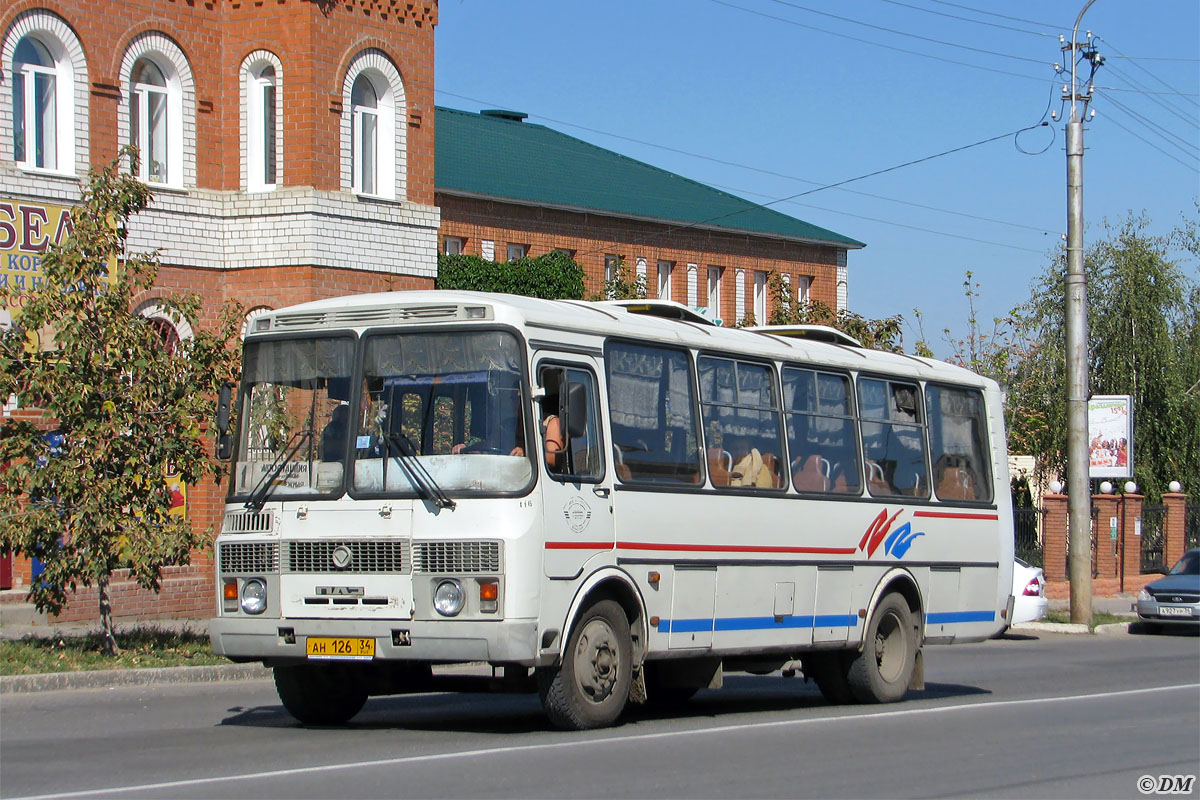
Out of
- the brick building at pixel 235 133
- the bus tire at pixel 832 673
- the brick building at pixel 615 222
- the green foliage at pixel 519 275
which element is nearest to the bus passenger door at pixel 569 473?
the bus tire at pixel 832 673

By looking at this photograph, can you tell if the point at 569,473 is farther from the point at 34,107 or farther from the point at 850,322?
the point at 850,322

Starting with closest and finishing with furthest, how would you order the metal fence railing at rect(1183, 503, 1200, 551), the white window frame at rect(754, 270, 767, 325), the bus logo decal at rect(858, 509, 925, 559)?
the bus logo decal at rect(858, 509, 925, 559)
the metal fence railing at rect(1183, 503, 1200, 551)
the white window frame at rect(754, 270, 767, 325)

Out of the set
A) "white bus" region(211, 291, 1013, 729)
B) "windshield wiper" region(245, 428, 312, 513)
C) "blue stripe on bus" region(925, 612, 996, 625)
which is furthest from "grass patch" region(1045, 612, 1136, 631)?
"windshield wiper" region(245, 428, 312, 513)

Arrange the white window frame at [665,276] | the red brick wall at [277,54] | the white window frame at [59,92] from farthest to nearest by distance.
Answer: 1. the white window frame at [665,276]
2. the red brick wall at [277,54]
3. the white window frame at [59,92]

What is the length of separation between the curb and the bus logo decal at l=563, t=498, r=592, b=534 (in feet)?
19.7

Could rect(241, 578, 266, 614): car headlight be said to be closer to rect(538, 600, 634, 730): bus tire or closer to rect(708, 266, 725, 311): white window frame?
rect(538, 600, 634, 730): bus tire

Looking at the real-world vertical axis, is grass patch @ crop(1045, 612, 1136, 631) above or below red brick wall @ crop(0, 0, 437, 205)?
below

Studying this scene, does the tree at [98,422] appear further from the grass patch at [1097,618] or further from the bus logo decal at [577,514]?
the grass patch at [1097,618]

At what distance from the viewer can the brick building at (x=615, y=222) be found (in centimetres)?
4738

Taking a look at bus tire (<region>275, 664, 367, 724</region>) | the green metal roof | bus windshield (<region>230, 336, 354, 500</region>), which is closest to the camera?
bus windshield (<region>230, 336, 354, 500</region>)

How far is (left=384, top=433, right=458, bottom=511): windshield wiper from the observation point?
10.9m

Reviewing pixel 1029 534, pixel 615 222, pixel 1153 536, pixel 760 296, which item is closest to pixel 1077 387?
pixel 1029 534

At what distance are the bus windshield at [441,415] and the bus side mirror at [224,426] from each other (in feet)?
4.16

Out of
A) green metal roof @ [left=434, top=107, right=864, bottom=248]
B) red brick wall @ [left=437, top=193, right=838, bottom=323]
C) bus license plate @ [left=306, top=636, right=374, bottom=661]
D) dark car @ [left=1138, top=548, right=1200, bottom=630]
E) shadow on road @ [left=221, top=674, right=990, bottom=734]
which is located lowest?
dark car @ [left=1138, top=548, right=1200, bottom=630]
